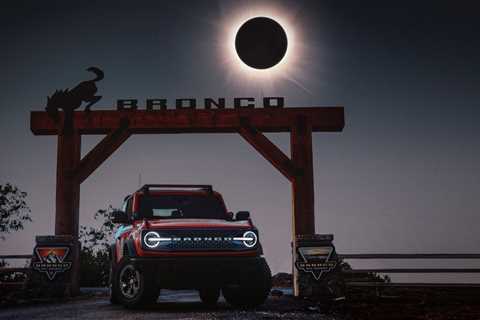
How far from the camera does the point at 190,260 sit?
350 inches

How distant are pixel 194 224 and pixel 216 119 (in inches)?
231

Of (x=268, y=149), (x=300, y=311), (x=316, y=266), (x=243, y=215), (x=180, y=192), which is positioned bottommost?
(x=300, y=311)

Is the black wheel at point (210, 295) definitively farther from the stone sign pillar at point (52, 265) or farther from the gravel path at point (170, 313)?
the stone sign pillar at point (52, 265)

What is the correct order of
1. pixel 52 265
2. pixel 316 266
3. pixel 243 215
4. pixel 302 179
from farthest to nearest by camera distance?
pixel 302 179 < pixel 52 265 < pixel 316 266 < pixel 243 215

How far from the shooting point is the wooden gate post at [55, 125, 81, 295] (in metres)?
14.8

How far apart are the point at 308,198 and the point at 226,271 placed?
5.82 metres

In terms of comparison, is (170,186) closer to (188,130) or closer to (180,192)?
(180,192)

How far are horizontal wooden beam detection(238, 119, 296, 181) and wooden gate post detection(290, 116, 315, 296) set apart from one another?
0.57ft

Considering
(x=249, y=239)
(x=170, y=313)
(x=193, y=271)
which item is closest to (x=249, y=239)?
(x=249, y=239)

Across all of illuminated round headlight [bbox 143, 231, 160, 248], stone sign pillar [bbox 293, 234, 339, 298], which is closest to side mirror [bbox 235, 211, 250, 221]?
illuminated round headlight [bbox 143, 231, 160, 248]

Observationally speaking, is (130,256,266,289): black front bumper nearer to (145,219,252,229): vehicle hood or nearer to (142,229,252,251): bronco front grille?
(142,229,252,251): bronco front grille

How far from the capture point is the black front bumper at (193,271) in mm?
8805

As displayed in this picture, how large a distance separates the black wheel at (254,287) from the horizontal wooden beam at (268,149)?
5166 mm

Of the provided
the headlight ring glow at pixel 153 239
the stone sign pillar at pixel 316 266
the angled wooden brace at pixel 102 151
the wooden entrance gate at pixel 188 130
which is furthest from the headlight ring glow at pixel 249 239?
the angled wooden brace at pixel 102 151
